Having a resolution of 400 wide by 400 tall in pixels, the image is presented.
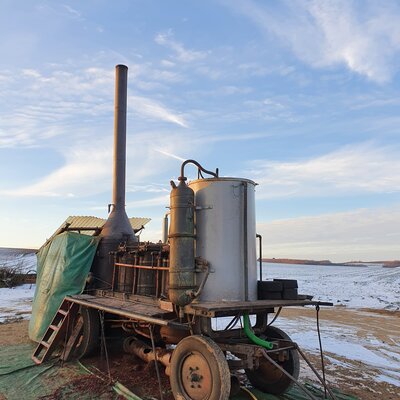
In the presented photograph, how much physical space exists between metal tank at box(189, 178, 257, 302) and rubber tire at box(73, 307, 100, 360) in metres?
3.99

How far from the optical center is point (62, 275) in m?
9.79

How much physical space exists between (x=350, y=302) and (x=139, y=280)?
2038cm

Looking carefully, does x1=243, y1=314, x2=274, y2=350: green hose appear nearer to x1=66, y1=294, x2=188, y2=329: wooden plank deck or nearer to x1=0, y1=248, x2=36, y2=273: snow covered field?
x1=66, y1=294, x2=188, y2=329: wooden plank deck

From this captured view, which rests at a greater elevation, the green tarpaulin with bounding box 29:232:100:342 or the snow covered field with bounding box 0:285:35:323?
the green tarpaulin with bounding box 29:232:100:342

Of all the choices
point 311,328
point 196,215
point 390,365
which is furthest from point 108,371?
point 311,328

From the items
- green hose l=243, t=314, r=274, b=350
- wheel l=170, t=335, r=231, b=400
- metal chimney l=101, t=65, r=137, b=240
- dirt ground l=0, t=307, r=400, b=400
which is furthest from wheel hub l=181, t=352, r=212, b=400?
metal chimney l=101, t=65, r=137, b=240

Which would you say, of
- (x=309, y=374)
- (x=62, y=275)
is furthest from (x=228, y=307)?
(x=62, y=275)

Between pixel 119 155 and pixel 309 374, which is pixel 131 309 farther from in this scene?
pixel 119 155

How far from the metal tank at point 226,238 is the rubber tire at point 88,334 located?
3994mm

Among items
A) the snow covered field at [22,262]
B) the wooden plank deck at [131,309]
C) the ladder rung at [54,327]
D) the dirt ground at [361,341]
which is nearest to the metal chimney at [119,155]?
the wooden plank deck at [131,309]

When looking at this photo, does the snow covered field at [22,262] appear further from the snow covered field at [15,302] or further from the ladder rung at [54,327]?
the ladder rung at [54,327]

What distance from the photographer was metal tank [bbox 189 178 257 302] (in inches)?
247

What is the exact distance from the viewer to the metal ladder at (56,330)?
883cm

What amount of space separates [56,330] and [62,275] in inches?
52.0
